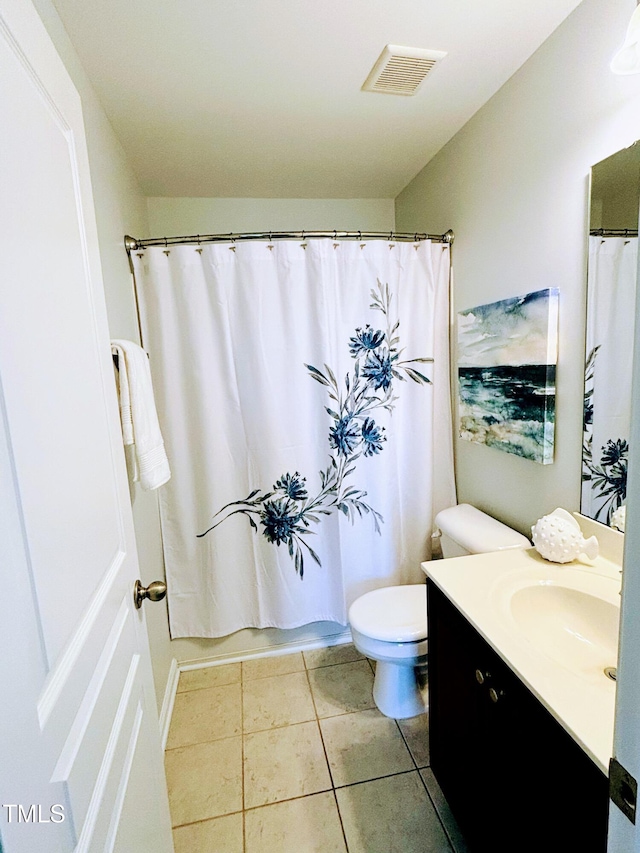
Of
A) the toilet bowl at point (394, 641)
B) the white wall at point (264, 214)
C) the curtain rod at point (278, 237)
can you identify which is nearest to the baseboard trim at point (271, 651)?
the toilet bowl at point (394, 641)

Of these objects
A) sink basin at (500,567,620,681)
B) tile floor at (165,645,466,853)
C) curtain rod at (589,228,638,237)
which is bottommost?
tile floor at (165,645,466,853)

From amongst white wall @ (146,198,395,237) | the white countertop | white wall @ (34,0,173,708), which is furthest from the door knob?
white wall @ (146,198,395,237)

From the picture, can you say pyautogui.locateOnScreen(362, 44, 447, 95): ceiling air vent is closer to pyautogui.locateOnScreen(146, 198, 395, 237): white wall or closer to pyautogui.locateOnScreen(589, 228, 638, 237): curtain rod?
pyautogui.locateOnScreen(589, 228, 638, 237): curtain rod

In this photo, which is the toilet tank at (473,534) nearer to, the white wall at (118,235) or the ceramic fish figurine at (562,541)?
the ceramic fish figurine at (562,541)

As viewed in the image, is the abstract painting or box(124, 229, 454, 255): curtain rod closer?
the abstract painting

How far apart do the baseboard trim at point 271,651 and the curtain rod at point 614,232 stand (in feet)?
6.78

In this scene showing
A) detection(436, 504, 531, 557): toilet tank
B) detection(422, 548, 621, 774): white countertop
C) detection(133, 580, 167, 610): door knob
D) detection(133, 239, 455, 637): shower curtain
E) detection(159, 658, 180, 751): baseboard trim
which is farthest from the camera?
detection(133, 239, 455, 637): shower curtain

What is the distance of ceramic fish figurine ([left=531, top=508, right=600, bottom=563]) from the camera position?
3.98ft

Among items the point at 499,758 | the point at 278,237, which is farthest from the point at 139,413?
the point at 499,758

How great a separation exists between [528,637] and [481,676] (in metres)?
0.16

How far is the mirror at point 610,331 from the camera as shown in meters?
1.09

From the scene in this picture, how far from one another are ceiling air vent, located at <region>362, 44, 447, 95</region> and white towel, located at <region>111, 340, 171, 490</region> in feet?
4.10

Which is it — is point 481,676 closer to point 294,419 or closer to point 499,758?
A: point 499,758

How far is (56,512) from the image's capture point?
58cm
